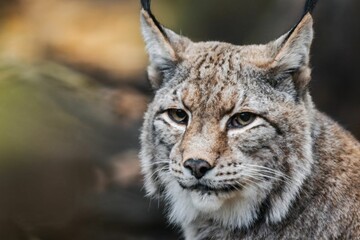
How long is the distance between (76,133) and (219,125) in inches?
178

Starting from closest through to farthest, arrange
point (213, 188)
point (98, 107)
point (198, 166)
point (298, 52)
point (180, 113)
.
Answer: point (198, 166) < point (213, 188) < point (298, 52) < point (180, 113) < point (98, 107)

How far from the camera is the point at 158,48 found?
622cm

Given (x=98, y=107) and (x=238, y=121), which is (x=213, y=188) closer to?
(x=238, y=121)

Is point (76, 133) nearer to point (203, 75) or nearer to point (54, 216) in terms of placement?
point (54, 216)

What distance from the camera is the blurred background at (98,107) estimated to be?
368 inches

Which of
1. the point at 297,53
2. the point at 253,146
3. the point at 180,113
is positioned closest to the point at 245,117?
the point at 253,146

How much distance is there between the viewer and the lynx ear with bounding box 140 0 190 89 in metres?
6.15

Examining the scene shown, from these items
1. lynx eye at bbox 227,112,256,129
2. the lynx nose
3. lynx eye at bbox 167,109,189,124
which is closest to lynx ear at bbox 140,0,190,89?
lynx eye at bbox 167,109,189,124

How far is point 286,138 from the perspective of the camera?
5738 millimetres

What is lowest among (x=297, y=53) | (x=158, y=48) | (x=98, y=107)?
(x=98, y=107)

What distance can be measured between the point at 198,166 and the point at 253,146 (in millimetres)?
431

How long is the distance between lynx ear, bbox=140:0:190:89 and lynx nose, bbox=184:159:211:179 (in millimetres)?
898

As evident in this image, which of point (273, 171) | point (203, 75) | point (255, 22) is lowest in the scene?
point (273, 171)

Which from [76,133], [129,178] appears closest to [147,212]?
[129,178]
